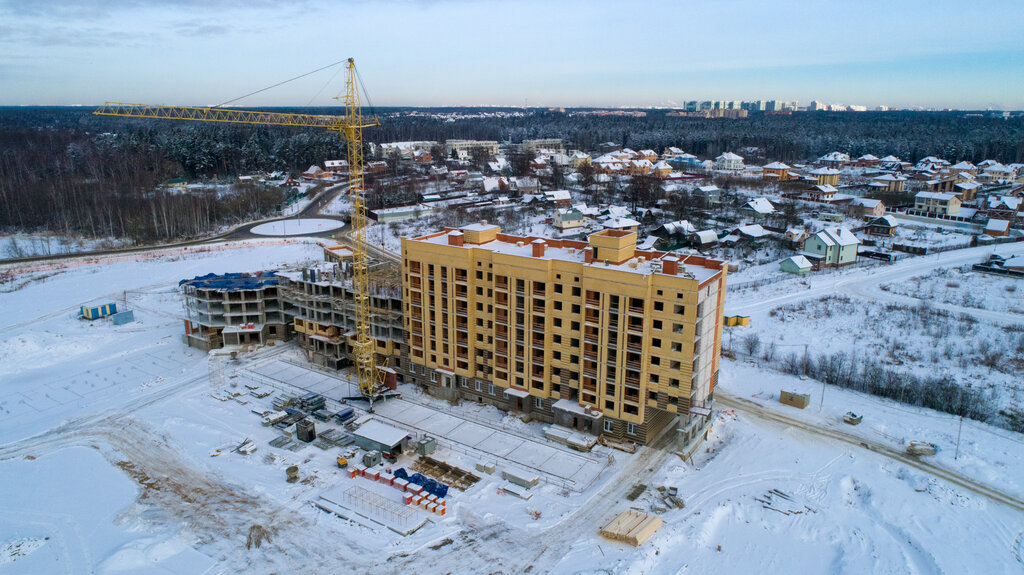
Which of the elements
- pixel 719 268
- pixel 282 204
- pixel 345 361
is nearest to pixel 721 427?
pixel 719 268

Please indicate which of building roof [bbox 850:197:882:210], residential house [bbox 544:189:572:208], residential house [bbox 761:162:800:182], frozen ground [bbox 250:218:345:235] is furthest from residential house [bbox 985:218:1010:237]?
frozen ground [bbox 250:218:345:235]

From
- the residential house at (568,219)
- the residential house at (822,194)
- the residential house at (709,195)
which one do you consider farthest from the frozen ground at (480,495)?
the residential house at (822,194)

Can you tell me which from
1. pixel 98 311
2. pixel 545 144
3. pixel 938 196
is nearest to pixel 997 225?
pixel 938 196

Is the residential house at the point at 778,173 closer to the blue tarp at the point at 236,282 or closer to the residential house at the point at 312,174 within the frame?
the residential house at the point at 312,174

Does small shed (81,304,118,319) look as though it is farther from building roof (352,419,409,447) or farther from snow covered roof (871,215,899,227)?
snow covered roof (871,215,899,227)

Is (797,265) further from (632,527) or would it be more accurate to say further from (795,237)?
(632,527)

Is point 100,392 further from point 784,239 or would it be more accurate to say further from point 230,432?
point 784,239
